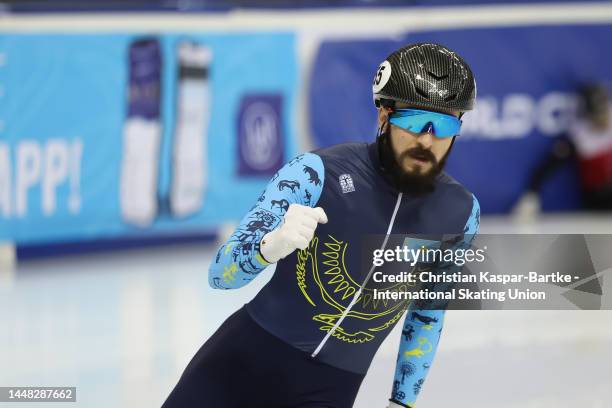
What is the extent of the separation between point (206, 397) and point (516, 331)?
354 centimetres

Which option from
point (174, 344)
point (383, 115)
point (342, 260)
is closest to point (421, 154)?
point (383, 115)

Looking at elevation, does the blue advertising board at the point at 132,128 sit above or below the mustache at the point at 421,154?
above

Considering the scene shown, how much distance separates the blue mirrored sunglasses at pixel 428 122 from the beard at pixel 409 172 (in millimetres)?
60

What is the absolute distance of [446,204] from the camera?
10.2 ft

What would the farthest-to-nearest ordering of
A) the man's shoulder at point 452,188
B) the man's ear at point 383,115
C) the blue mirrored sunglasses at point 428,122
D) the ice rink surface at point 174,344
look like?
1. the ice rink surface at point 174,344
2. the man's shoulder at point 452,188
3. the man's ear at point 383,115
4. the blue mirrored sunglasses at point 428,122

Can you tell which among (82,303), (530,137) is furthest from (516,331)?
(530,137)

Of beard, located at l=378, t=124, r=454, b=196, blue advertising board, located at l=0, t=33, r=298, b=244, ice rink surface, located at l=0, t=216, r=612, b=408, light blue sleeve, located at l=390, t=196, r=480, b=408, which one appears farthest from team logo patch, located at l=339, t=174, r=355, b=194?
blue advertising board, located at l=0, t=33, r=298, b=244

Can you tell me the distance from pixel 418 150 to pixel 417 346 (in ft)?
2.08

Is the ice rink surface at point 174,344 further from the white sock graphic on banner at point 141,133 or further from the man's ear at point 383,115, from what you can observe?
the man's ear at point 383,115

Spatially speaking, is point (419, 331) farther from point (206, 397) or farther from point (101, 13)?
point (101, 13)

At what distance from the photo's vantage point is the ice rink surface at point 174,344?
4.80 m

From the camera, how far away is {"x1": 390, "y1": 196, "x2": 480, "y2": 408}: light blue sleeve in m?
3.14

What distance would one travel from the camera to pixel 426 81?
9.62 ft

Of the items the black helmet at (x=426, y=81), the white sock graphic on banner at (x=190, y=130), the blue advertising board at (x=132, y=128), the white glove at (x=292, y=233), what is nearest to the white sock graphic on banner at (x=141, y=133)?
the blue advertising board at (x=132, y=128)
